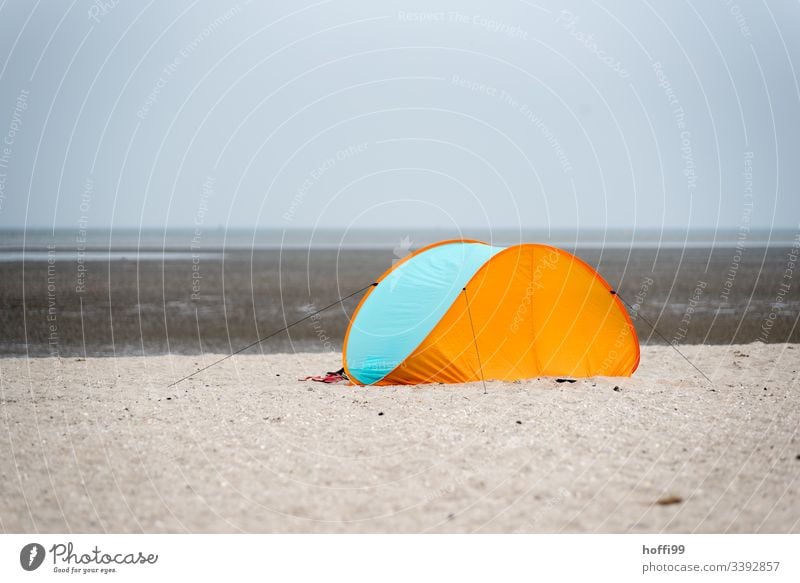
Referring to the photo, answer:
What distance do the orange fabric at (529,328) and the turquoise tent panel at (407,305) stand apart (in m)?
0.19

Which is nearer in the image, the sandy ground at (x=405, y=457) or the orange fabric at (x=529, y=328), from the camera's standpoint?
the sandy ground at (x=405, y=457)

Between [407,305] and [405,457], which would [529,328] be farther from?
[405,457]

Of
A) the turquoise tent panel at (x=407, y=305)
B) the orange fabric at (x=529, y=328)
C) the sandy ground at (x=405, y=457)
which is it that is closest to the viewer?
the sandy ground at (x=405, y=457)

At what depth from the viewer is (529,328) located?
11.3 metres

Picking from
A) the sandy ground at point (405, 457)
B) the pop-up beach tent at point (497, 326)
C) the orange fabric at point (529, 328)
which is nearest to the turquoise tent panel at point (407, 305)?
the pop-up beach tent at point (497, 326)

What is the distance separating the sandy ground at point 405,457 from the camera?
6316mm

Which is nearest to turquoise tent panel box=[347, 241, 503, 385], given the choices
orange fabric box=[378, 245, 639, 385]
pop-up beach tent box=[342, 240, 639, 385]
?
pop-up beach tent box=[342, 240, 639, 385]

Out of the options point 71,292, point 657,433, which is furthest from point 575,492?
point 71,292

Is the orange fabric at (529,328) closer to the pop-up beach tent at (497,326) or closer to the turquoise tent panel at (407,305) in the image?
the pop-up beach tent at (497,326)

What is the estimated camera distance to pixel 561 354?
11.4 m

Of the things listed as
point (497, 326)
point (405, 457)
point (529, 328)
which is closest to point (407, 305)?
point (497, 326)

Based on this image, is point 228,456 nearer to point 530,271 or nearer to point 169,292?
point 530,271

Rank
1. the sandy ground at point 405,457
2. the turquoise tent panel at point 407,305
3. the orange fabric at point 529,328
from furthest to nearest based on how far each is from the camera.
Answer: the turquoise tent panel at point 407,305 → the orange fabric at point 529,328 → the sandy ground at point 405,457

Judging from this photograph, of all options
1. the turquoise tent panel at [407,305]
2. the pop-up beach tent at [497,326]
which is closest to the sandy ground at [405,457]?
the pop-up beach tent at [497,326]
